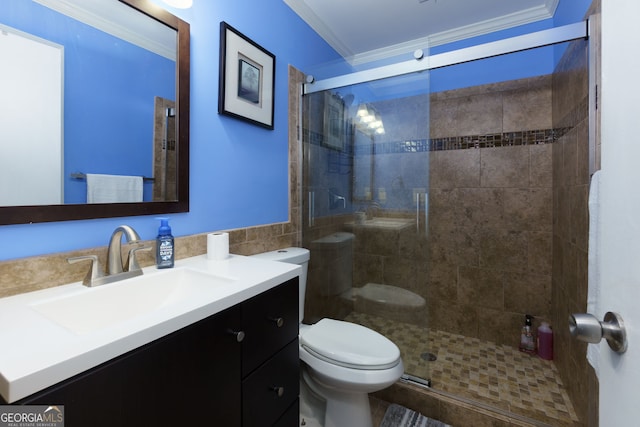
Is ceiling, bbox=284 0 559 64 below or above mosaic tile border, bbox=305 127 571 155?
above

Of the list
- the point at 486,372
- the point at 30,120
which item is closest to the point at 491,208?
the point at 486,372

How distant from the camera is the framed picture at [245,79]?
1.38 metres

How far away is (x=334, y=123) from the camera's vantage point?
209 centimetres

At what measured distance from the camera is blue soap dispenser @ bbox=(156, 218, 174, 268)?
1055 millimetres

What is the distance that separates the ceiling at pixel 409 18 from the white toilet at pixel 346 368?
177 cm

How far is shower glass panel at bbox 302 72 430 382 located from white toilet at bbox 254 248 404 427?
1.73 feet

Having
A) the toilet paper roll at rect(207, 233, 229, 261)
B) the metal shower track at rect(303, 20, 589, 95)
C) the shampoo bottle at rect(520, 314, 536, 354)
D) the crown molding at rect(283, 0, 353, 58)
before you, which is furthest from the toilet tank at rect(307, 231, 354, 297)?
the crown molding at rect(283, 0, 353, 58)

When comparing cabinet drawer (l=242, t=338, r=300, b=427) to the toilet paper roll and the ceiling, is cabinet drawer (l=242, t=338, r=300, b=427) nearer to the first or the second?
the toilet paper roll

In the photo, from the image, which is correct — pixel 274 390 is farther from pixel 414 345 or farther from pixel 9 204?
pixel 414 345

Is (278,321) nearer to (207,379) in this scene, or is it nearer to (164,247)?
(207,379)

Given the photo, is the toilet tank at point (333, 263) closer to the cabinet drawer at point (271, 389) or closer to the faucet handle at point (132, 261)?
the cabinet drawer at point (271, 389)

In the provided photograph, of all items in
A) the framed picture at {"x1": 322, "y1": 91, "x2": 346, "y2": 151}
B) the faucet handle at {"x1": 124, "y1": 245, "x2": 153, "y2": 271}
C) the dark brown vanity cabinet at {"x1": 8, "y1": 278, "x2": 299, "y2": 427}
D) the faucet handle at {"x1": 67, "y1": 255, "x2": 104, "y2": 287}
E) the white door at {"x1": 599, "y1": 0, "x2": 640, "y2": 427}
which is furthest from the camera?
the framed picture at {"x1": 322, "y1": 91, "x2": 346, "y2": 151}

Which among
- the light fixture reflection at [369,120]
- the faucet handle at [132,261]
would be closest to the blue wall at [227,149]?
the faucet handle at [132,261]

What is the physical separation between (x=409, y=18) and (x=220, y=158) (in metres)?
1.78
